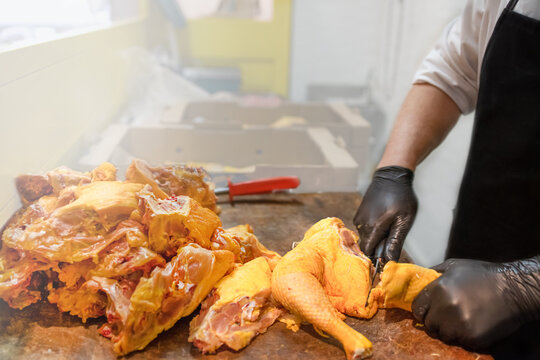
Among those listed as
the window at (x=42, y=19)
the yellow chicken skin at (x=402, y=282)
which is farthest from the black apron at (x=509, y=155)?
the window at (x=42, y=19)

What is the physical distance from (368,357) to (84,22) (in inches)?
76.9

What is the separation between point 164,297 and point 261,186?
0.69m

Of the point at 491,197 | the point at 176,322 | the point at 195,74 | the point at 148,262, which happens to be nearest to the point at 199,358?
the point at 176,322

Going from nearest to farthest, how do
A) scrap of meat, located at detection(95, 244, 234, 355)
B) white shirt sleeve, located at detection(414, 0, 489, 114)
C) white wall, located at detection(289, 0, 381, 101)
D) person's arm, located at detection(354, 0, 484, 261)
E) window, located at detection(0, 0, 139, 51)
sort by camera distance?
scrap of meat, located at detection(95, 244, 234, 355) → window, located at detection(0, 0, 139, 51) → person's arm, located at detection(354, 0, 484, 261) → white shirt sleeve, located at detection(414, 0, 489, 114) → white wall, located at detection(289, 0, 381, 101)

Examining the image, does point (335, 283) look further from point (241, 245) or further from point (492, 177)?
point (492, 177)

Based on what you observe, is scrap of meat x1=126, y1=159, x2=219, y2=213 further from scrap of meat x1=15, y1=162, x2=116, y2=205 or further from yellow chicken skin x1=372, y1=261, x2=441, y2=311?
yellow chicken skin x1=372, y1=261, x2=441, y2=311

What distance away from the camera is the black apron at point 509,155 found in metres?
1.12

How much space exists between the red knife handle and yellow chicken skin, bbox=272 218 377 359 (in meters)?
0.43

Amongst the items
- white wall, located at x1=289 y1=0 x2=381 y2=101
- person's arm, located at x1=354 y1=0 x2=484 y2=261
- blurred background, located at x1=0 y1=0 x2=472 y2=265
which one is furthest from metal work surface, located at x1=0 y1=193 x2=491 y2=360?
white wall, located at x1=289 y1=0 x2=381 y2=101

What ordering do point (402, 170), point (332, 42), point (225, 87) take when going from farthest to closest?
point (332, 42)
point (225, 87)
point (402, 170)

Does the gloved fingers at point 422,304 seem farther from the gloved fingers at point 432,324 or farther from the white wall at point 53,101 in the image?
the white wall at point 53,101

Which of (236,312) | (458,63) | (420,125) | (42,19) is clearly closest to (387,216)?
(420,125)

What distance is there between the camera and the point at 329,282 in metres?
0.92

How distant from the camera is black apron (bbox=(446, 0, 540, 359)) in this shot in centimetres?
112
